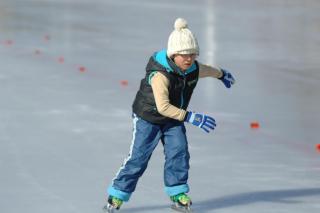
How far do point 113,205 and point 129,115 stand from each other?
2.83 metres

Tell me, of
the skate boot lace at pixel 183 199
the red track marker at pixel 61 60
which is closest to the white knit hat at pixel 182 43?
the skate boot lace at pixel 183 199

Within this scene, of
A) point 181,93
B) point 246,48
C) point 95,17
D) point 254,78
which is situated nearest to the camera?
point 181,93

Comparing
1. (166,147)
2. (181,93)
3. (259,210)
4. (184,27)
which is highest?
(184,27)

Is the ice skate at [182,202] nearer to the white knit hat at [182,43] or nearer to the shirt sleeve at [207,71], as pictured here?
the shirt sleeve at [207,71]

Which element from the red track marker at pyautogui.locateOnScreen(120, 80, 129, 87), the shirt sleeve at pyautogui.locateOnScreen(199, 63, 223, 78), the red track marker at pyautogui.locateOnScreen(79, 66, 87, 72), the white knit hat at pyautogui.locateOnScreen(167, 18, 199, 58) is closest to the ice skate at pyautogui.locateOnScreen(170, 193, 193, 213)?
the shirt sleeve at pyautogui.locateOnScreen(199, 63, 223, 78)

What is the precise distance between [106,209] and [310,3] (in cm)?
1589

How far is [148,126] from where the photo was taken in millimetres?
4617

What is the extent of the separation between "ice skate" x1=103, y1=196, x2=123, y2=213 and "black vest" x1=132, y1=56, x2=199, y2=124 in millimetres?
489

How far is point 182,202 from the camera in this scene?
4754 millimetres

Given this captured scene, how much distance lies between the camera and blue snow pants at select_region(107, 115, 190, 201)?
462 cm

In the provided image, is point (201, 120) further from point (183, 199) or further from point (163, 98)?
point (183, 199)

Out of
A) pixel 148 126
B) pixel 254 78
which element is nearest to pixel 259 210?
pixel 148 126

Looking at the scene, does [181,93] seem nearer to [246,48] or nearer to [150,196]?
[150,196]

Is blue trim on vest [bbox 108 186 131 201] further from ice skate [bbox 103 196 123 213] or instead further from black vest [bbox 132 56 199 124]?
black vest [bbox 132 56 199 124]
